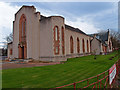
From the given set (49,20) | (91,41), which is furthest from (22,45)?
(91,41)

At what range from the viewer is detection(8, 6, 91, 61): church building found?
2212cm

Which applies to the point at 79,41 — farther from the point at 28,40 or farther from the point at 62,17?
the point at 28,40

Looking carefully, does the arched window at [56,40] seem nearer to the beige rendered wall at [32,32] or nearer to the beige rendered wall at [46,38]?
the beige rendered wall at [46,38]

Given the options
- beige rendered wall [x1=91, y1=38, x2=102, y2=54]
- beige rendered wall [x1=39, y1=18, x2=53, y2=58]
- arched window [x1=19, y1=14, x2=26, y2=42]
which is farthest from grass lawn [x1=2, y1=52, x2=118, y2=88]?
beige rendered wall [x1=91, y1=38, x2=102, y2=54]

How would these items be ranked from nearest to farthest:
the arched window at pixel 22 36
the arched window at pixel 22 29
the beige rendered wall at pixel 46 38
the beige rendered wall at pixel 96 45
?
1. the beige rendered wall at pixel 46 38
2. the arched window at pixel 22 36
3. the arched window at pixel 22 29
4. the beige rendered wall at pixel 96 45

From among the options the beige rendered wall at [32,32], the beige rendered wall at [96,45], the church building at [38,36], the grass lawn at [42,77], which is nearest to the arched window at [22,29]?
the church building at [38,36]

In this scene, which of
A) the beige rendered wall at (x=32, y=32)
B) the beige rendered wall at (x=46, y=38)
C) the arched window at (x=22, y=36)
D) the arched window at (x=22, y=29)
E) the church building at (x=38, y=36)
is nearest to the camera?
the beige rendered wall at (x=46, y=38)

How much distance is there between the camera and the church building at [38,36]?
2212 cm

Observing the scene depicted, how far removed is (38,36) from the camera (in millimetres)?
23797

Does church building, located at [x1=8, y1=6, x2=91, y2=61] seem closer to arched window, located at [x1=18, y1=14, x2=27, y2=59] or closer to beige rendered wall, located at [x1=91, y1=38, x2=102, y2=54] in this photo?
arched window, located at [x1=18, y1=14, x2=27, y2=59]

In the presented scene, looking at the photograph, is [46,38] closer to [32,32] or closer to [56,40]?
[56,40]

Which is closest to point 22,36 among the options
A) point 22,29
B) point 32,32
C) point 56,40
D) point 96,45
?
point 22,29

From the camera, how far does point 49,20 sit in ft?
73.8

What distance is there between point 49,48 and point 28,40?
7.13 m
